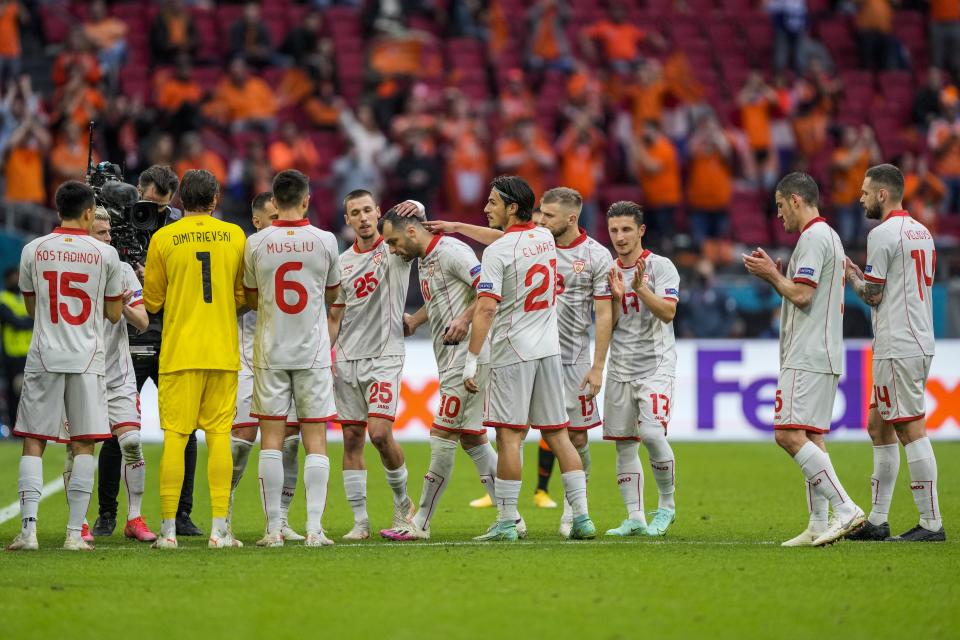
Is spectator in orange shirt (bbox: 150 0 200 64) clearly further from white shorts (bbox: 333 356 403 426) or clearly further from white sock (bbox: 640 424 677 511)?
white sock (bbox: 640 424 677 511)

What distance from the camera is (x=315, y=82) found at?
888 inches

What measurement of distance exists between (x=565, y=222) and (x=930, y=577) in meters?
3.56

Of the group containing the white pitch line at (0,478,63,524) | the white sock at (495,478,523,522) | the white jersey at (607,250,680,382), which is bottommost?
the white pitch line at (0,478,63,524)

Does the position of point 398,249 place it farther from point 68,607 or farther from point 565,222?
point 68,607

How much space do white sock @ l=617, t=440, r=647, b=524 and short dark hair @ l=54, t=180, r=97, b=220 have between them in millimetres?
4042

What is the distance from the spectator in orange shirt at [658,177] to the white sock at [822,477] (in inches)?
499

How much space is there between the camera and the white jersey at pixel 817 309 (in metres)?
9.02

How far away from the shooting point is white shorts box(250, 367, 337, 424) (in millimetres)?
8906

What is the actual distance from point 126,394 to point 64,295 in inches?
46.6

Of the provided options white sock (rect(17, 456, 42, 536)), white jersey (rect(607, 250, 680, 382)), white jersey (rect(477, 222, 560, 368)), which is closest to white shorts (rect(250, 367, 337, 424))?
white jersey (rect(477, 222, 560, 368))

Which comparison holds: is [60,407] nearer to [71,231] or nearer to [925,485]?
[71,231]

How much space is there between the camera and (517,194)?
938 centimetres

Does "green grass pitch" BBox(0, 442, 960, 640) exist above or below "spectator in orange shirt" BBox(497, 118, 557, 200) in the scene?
below

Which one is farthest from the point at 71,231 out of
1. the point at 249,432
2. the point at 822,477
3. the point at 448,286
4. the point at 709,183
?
the point at 709,183
